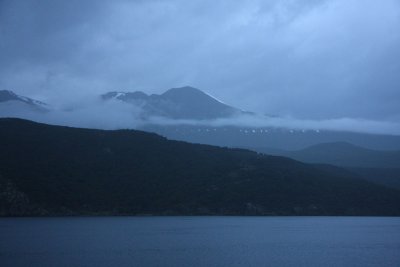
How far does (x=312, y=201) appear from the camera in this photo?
18438 cm

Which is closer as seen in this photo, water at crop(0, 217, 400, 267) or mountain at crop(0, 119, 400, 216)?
water at crop(0, 217, 400, 267)

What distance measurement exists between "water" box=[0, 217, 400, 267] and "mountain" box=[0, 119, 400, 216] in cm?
3541

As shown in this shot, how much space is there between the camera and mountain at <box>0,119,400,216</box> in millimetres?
163875

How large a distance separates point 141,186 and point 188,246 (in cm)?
9527

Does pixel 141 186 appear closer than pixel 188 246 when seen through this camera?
No

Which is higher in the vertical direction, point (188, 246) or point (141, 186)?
point (141, 186)

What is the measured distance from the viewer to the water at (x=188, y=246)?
70125 millimetres

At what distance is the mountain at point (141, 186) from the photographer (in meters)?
164

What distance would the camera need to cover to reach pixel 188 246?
88812 millimetres

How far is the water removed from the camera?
70.1 m

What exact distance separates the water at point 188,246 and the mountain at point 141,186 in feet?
116

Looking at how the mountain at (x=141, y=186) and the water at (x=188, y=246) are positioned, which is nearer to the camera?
the water at (x=188, y=246)

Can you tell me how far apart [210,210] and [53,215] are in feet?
166

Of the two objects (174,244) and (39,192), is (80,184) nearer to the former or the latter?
(39,192)
